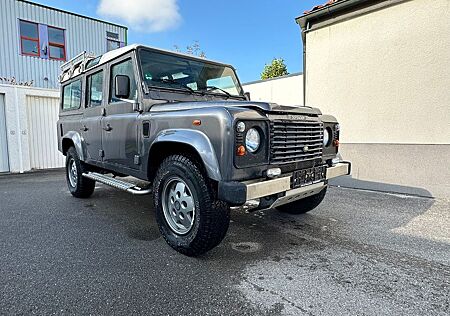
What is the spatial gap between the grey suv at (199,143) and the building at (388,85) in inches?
103

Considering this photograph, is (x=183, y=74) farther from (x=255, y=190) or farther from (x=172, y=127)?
(x=255, y=190)

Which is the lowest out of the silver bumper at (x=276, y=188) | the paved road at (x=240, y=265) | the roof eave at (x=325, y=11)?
the paved road at (x=240, y=265)

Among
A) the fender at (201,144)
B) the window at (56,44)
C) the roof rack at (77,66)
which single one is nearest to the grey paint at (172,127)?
the fender at (201,144)

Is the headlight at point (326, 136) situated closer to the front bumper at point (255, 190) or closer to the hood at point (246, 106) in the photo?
the hood at point (246, 106)

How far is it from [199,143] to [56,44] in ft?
45.4

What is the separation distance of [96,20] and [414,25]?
13.8 metres

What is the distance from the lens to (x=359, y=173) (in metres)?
6.15

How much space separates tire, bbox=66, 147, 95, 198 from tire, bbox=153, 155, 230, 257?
105 inches

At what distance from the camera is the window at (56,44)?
13086mm

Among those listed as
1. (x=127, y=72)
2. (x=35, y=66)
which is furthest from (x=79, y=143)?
(x=35, y=66)

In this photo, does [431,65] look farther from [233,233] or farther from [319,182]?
[233,233]

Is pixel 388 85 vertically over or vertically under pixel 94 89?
over

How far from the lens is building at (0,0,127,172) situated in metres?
8.85

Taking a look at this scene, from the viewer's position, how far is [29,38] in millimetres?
12586
